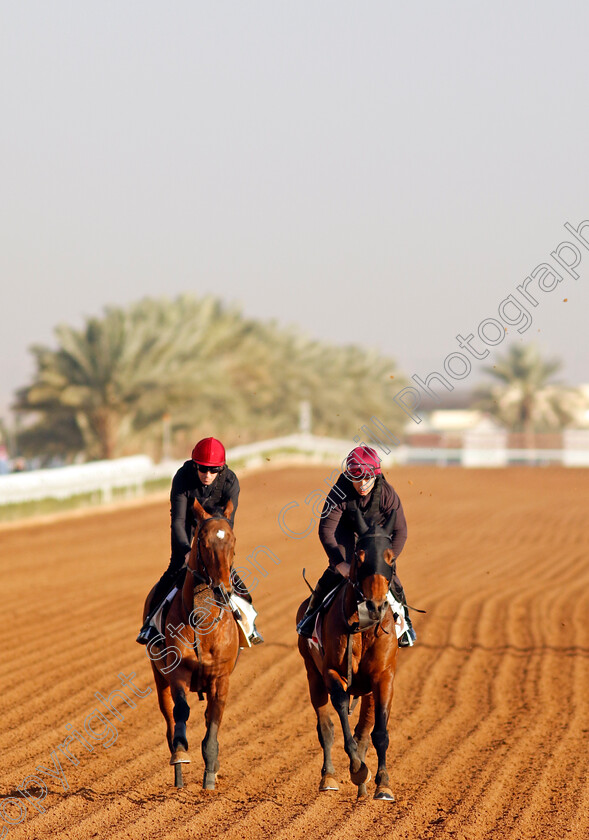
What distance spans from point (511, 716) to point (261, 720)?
227 centimetres

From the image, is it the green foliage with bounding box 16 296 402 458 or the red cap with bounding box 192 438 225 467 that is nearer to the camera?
the red cap with bounding box 192 438 225 467

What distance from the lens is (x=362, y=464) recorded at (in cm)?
754

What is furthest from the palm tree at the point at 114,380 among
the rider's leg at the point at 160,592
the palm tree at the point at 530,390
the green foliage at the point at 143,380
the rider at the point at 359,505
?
the rider at the point at 359,505

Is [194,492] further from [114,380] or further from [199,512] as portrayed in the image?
[114,380]

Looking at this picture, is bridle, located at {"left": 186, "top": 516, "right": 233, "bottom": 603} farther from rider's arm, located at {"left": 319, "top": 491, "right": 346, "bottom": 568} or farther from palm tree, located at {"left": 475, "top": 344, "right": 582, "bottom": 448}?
palm tree, located at {"left": 475, "top": 344, "right": 582, "bottom": 448}

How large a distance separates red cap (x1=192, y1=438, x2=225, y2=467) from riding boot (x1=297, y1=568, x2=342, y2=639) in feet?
3.93

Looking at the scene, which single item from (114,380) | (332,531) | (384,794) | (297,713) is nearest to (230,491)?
(332,531)

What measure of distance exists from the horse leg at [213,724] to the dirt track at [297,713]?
135mm

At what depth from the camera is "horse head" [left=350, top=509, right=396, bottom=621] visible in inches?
273

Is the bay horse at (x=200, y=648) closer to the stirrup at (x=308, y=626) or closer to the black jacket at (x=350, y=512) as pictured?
the stirrup at (x=308, y=626)

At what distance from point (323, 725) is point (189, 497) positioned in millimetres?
1852

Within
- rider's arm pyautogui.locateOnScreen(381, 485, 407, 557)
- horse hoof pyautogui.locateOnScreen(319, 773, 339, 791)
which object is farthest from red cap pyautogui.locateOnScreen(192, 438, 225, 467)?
horse hoof pyautogui.locateOnScreen(319, 773, 339, 791)

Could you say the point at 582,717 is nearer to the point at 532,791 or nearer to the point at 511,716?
the point at 511,716

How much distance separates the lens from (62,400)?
42781mm
